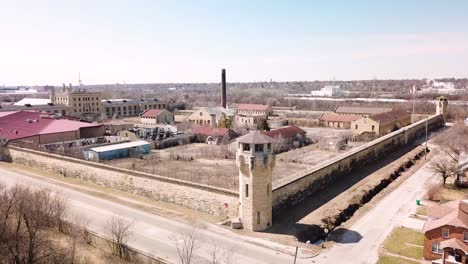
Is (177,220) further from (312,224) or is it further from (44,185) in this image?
(44,185)

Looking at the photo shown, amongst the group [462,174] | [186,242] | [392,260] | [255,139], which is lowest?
[392,260]

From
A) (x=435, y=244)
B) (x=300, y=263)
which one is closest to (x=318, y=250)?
(x=300, y=263)

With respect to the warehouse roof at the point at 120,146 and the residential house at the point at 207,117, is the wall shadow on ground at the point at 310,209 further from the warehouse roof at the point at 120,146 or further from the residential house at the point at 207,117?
the residential house at the point at 207,117

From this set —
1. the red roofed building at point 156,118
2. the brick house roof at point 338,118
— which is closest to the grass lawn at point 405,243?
the brick house roof at point 338,118

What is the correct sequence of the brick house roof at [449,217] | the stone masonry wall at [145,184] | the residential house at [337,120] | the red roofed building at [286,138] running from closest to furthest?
the brick house roof at [449,217]
the stone masonry wall at [145,184]
the red roofed building at [286,138]
the residential house at [337,120]

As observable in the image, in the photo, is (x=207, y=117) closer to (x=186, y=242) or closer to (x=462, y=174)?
(x=462, y=174)

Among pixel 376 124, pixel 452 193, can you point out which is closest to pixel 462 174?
pixel 452 193

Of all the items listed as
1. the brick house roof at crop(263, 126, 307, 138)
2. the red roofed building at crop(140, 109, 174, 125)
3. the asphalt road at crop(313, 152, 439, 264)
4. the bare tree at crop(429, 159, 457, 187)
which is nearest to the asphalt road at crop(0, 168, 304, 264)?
the asphalt road at crop(313, 152, 439, 264)
